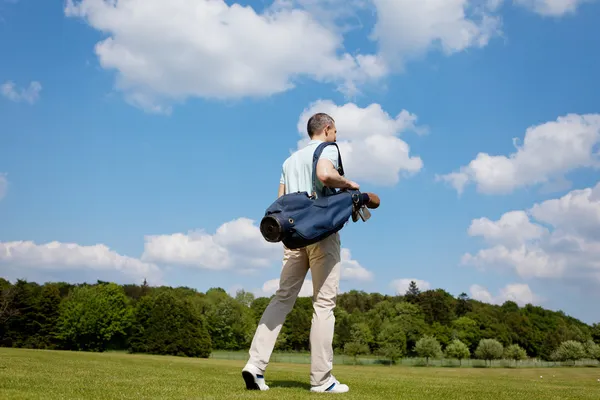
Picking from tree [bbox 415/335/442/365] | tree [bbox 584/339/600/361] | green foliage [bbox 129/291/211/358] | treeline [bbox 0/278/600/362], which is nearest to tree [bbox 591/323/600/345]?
treeline [bbox 0/278/600/362]

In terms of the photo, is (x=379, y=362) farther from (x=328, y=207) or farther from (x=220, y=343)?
(x=328, y=207)

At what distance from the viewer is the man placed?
19.7 feet

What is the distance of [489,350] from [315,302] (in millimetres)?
106785

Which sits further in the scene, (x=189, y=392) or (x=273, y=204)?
(x=273, y=204)

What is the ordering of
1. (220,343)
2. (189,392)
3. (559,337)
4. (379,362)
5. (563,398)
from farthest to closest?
1. (559,337)
2. (220,343)
3. (379,362)
4. (563,398)
5. (189,392)

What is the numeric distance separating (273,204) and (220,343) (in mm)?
106879

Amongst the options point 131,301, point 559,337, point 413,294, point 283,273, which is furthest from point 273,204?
point 559,337

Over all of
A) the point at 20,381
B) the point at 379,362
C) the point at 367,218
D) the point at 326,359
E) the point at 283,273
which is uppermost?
the point at 367,218

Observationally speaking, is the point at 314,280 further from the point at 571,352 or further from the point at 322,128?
the point at 571,352

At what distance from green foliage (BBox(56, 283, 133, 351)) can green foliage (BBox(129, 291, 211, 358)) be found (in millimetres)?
5282

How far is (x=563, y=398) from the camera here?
6430 millimetres

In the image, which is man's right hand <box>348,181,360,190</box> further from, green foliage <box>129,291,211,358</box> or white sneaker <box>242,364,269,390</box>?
green foliage <box>129,291,211,358</box>

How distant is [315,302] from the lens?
6375 mm

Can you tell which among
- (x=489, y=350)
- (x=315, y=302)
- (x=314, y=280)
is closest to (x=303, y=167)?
(x=314, y=280)
